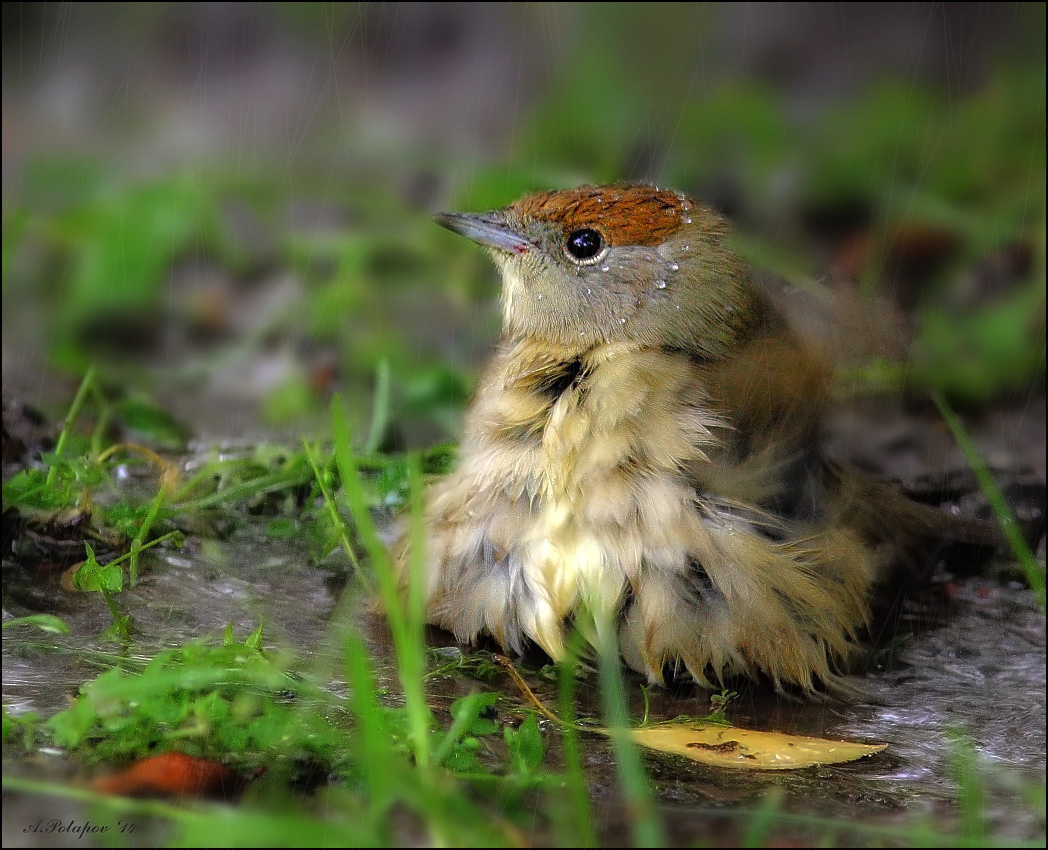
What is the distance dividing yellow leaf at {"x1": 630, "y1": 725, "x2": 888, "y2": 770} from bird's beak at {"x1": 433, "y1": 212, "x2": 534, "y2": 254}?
67.9 inches

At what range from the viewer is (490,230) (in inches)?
161

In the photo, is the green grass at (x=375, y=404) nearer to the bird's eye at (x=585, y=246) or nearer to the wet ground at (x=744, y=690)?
the wet ground at (x=744, y=690)

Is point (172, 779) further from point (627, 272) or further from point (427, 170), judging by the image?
point (427, 170)

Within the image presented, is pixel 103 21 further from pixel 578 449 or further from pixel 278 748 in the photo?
pixel 278 748

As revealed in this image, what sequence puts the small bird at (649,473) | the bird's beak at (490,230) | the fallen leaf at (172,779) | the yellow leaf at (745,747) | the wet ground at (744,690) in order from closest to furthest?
the fallen leaf at (172,779) → the wet ground at (744,690) → the yellow leaf at (745,747) → the small bird at (649,473) → the bird's beak at (490,230)

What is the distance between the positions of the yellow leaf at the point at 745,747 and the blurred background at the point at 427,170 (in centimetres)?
230

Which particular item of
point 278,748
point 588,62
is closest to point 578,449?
point 278,748

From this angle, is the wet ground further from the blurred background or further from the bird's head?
the blurred background

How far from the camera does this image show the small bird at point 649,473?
3.27 metres

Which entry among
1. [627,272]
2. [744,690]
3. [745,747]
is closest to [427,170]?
[627,272]

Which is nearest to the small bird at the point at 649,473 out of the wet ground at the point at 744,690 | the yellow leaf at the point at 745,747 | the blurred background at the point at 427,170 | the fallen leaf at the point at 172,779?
the wet ground at the point at 744,690

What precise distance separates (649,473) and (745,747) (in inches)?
30.9

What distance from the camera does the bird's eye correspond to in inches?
155

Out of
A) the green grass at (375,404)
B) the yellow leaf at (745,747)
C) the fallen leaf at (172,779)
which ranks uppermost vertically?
the green grass at (375,404)
